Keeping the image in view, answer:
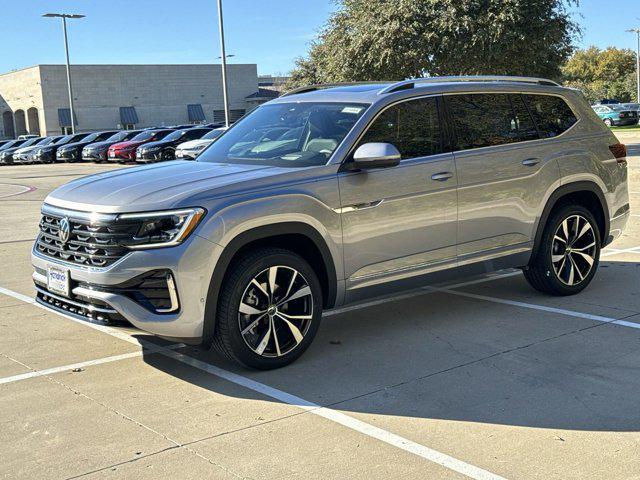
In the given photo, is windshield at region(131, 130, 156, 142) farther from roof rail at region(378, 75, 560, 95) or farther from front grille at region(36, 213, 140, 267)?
front grille at region(36, 213, 140, 267)

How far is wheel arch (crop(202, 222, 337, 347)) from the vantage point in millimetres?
5090

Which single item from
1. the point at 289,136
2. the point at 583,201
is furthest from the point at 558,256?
the point at 289,136

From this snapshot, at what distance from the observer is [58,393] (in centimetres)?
513

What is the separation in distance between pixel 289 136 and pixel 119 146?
103 ft

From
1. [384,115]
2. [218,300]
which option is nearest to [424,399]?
[218,300]

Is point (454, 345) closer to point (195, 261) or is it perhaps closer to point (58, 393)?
point (195, 261)

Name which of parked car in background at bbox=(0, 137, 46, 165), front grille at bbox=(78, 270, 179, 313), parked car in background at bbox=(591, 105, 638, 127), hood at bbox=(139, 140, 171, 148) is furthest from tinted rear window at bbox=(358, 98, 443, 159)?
parked car in background at bbox=(591, 105, 638, 127)

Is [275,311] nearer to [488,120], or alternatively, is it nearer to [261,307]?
[261,307]

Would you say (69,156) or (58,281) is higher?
(58,281)

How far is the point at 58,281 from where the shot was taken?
537 cm

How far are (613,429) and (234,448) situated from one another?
208cm

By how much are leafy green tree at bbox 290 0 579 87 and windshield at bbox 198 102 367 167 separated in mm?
18616

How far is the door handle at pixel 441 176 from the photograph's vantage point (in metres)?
6.17

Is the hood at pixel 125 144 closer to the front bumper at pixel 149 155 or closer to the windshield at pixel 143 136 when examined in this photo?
the windshield at pixel 143 136
